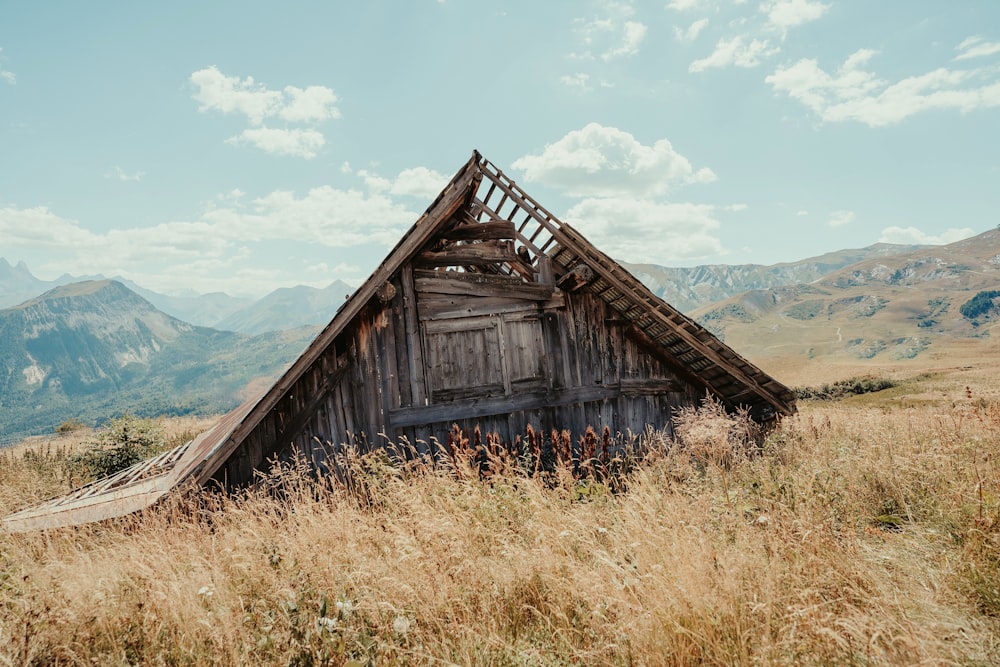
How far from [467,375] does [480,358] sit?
0.37m

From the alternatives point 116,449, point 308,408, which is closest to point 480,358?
point 308,408

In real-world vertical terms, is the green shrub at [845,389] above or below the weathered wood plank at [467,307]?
below

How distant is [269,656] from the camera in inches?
121

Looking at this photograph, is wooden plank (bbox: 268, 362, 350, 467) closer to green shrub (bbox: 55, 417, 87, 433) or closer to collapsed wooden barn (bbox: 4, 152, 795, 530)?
collapsed wooden barn (bbox: 4, 152, 795, 530)

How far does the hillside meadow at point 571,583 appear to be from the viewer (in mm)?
2754

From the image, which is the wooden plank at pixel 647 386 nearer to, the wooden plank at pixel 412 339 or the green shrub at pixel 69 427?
the wooden plank at pixel 412 339

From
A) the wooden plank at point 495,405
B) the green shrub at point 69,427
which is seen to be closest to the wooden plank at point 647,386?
the wooden plank at point 495,405

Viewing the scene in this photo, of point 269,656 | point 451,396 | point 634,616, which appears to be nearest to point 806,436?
point 451,396

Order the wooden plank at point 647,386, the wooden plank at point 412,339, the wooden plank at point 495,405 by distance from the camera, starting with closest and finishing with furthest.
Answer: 1. the wooden plank at point 495,405
2. the wooden plank at point 412,339
3. the wooden plank at point 647,386

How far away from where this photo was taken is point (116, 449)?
1189cm

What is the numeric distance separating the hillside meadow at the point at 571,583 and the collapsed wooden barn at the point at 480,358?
7.41 ft

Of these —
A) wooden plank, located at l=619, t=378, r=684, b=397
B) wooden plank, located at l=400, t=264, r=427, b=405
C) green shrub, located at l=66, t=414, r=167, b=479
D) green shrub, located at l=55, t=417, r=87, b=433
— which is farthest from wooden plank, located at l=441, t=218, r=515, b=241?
green shrub, located at l=55, t=417, r=87, b=433

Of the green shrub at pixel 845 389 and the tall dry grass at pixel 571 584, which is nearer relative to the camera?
the tall dry grass at pixel 571 584

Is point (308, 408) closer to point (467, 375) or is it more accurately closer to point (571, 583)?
point (467, 375)
